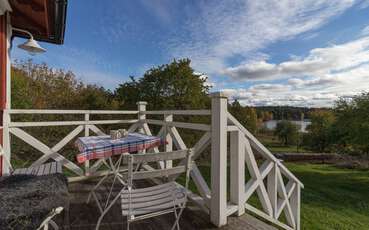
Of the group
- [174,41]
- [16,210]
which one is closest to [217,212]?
[16,210]

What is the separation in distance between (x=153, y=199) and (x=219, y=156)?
75cm

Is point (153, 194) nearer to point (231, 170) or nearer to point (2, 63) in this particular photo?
point (231, 170)

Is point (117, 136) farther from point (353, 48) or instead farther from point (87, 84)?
point (353, 48)

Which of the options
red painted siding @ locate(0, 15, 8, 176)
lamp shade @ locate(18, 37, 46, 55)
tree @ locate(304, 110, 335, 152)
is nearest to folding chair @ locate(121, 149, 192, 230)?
red painted siding @ locate(0, 15, 8, 176)

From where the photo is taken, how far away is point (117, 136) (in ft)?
9.00

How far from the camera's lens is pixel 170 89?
9.91m

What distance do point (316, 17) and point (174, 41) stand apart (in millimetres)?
6559

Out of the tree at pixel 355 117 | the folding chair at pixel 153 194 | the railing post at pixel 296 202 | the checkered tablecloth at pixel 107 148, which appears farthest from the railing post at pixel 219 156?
the tree at pixel 355 117

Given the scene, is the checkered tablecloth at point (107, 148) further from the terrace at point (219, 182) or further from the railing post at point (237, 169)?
the railing post at point (237, 169)

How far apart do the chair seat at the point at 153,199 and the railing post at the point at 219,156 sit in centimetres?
42

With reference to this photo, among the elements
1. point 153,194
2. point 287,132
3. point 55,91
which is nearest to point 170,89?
point 55,91

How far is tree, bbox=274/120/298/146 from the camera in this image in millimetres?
32375

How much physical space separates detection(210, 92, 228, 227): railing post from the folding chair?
42 cm

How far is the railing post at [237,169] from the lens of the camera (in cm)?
234
